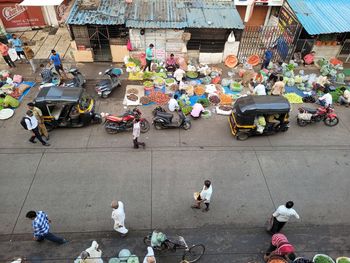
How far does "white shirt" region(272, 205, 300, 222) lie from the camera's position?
6.98m

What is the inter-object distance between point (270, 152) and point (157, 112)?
16.4 ft

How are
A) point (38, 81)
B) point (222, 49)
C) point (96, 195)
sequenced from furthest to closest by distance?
point (222, 49)
point (38, 81)
point (96, 195)

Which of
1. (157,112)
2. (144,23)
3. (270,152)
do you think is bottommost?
(270,152)

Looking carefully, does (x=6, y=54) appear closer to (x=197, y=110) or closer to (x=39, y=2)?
(x=39, y=2)

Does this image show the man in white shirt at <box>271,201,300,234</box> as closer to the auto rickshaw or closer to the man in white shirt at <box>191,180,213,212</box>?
the man in white shirt at <box>191,180,213,212</box>

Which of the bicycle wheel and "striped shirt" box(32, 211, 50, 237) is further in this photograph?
the bicycle wheel

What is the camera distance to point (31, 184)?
9062mm

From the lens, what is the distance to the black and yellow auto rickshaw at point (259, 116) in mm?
10117

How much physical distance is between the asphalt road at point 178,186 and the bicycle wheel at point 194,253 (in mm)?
212

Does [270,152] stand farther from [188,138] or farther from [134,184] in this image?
[134,184]

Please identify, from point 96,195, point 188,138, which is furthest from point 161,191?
point 188,138

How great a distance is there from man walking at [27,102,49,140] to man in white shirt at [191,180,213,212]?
6707 mm

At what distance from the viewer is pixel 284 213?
23.1 ft

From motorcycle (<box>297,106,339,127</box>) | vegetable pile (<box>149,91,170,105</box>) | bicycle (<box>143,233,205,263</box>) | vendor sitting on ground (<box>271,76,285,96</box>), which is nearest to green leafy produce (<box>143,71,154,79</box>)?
vegetable pile (<box>149,91,170,105</box>)
